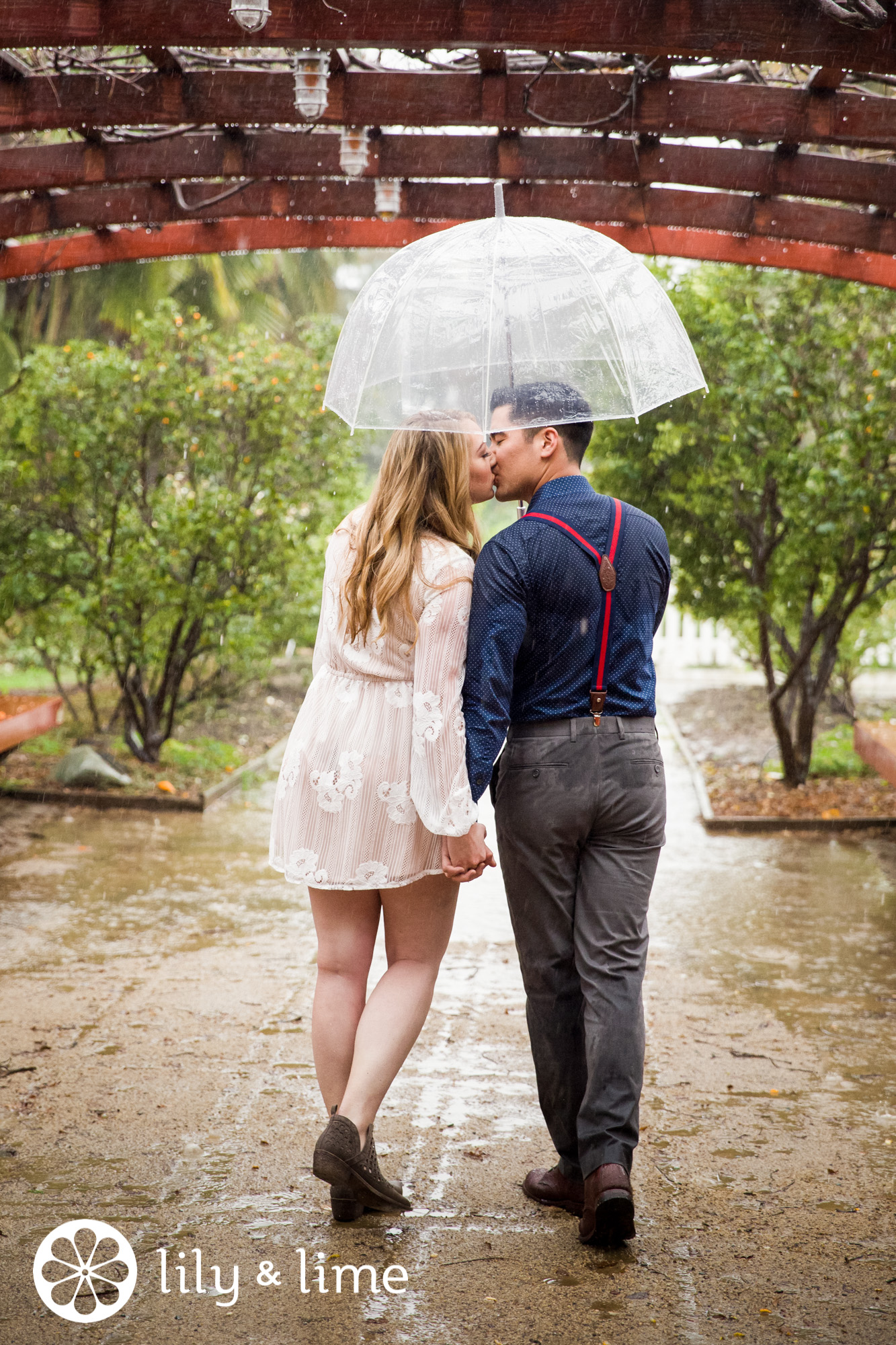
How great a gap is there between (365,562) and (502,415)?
1.70 feet

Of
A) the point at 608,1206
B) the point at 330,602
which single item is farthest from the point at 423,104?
the point at 608,1206

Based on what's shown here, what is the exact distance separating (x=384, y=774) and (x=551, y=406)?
3.31ft

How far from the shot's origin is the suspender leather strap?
286cm

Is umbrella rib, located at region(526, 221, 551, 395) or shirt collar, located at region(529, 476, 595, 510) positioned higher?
umbrella rib, located at region(526, 221, 551, 395)

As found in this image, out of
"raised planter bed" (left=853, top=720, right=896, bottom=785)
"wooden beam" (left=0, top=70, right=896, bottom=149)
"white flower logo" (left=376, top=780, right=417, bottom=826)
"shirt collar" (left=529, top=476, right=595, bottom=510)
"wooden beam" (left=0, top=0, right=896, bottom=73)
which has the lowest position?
"raised planter bed" (left=853, top=720, right=896, bottom=785)

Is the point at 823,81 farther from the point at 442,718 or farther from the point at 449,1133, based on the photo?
the point at 449,1133

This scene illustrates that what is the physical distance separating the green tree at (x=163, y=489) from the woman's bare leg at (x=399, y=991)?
6265mm

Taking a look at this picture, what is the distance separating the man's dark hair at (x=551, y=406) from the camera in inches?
116

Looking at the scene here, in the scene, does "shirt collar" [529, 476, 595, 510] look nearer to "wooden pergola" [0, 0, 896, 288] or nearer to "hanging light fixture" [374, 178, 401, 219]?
"wooden pergola" [0, 0, 896, 288]

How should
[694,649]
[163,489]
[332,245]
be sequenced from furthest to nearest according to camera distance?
[694,649] → [163,489] → [332,245]

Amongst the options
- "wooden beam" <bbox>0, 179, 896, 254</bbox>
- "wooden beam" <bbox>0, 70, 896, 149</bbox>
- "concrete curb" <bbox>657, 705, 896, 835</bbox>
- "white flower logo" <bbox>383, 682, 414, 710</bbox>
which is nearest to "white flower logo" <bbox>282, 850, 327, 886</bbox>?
"white flower logo" <bbox>383, 682, 414, 710</bbox>

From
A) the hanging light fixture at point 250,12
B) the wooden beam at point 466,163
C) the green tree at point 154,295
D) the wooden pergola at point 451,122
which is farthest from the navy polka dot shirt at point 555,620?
the green tree at point 154,295

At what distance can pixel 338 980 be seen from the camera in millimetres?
3053

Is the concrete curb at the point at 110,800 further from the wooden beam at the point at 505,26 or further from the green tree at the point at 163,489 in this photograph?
the wooden beam at the point at 505,26
